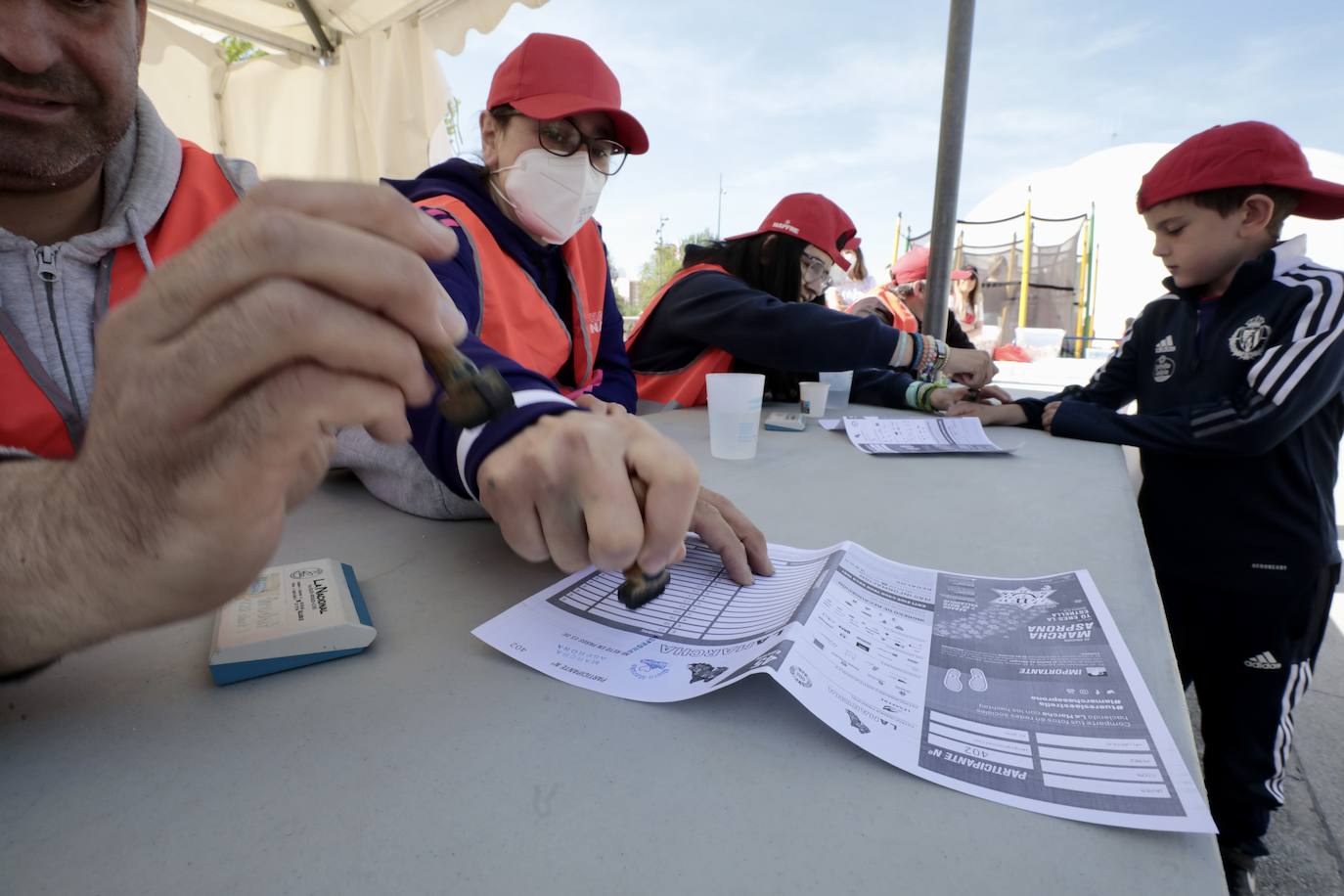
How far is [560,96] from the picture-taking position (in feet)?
4.04

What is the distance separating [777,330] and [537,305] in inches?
26.1

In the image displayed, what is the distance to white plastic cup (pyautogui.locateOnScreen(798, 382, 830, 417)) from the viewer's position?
1741mm

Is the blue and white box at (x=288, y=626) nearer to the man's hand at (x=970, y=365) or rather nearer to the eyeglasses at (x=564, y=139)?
the eyeglasses at (x=564, y=139)

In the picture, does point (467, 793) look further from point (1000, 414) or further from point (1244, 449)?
point (1000, 414)

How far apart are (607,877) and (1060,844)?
0.79 ft

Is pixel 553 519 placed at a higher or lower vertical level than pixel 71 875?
higher

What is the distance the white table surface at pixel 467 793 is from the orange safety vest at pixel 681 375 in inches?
52.4

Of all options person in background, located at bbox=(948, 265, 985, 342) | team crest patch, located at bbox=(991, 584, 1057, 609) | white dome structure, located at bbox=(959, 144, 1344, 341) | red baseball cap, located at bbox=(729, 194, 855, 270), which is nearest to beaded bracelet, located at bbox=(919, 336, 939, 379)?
red baseball cap, located at bbox=(729, 194, 855, 270)

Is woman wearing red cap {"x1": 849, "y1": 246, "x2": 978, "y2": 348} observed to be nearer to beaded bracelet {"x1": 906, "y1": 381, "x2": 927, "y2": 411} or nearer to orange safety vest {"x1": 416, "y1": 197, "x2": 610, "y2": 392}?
beaded bracelet {"x1": 906, "y1": 381, "x2": 927, "y2": 411}

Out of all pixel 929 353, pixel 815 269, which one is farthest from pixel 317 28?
pixel 929 353

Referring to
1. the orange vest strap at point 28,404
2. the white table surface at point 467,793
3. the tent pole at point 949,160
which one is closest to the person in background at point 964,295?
the tent pole at point 949,160

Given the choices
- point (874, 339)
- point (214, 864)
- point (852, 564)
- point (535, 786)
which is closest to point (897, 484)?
point (852, 564)

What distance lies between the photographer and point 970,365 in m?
1.80

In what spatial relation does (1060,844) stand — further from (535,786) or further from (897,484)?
(897,484)
